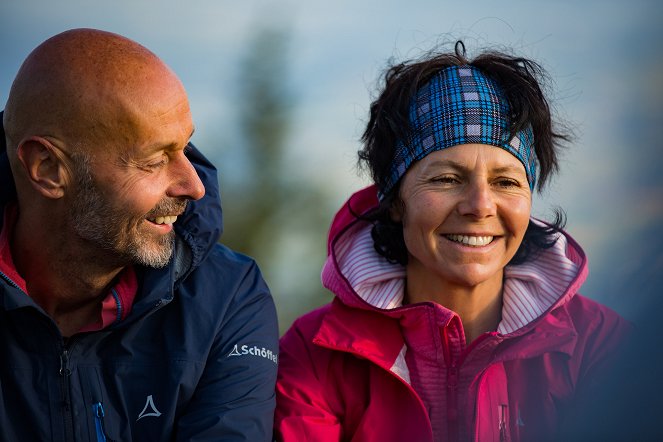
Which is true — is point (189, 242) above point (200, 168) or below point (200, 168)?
below

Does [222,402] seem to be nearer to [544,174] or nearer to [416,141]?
[416,141]

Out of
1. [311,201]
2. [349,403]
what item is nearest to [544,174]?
[349,403]

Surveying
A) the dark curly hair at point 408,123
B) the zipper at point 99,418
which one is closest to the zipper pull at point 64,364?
the zipper at point 99,418

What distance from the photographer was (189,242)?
107 inches

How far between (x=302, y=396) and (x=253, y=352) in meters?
0.25

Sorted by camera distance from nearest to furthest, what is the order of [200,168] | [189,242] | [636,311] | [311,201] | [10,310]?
[636,311], [10,310], [189,242], [200,168], [311,201]

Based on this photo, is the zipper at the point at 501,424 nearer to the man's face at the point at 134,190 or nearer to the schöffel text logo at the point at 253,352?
the schöffel text logo at the point at 253,352

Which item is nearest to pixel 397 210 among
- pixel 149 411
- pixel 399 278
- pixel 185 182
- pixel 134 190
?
pixel 399 278

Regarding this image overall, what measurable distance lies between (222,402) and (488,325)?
97cm

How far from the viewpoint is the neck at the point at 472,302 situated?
113 inches

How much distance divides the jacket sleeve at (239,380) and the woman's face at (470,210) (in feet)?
2.04

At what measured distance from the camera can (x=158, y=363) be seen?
263cm

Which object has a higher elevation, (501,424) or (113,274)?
(113,274)

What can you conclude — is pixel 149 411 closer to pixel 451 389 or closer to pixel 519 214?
pixel 451 389
